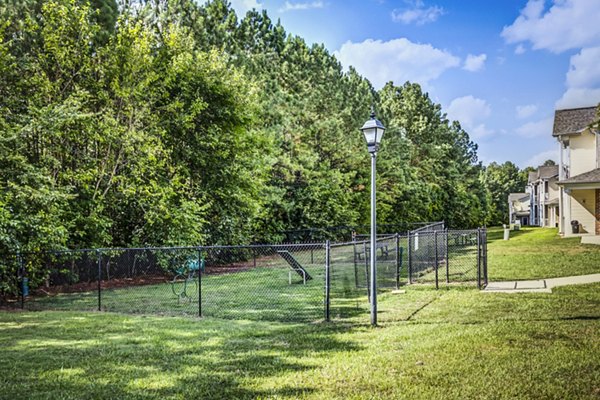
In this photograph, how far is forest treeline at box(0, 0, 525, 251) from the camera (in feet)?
45.5

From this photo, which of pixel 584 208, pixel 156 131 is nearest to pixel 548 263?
pixel 156 131

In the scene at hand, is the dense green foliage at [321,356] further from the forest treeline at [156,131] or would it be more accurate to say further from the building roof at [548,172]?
the building roof at [548,172]

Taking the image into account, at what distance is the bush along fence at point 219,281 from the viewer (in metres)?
10.3

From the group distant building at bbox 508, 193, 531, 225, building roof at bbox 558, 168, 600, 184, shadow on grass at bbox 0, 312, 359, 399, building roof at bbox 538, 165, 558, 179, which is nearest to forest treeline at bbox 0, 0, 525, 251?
shadow on grass at bbox 0, 312, 359, 399

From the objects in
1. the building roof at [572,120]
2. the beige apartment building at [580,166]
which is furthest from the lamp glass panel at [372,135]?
the building roof at [572,120]

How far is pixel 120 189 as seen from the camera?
16.1m

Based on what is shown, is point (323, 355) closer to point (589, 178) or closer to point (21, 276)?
point (21, 276)

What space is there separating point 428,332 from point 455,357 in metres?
1.44

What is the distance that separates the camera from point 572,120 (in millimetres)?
29641

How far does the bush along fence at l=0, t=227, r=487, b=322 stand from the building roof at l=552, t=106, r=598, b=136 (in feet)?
51.8

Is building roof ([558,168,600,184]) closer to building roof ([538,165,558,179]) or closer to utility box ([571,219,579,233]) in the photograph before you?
utility box ([571,219,579,233])

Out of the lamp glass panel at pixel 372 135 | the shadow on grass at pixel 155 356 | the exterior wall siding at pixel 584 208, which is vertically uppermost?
the lamp glass panel at pixel 372 135

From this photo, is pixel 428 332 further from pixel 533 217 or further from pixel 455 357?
pixel 533 217

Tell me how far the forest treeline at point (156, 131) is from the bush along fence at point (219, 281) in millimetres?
956
